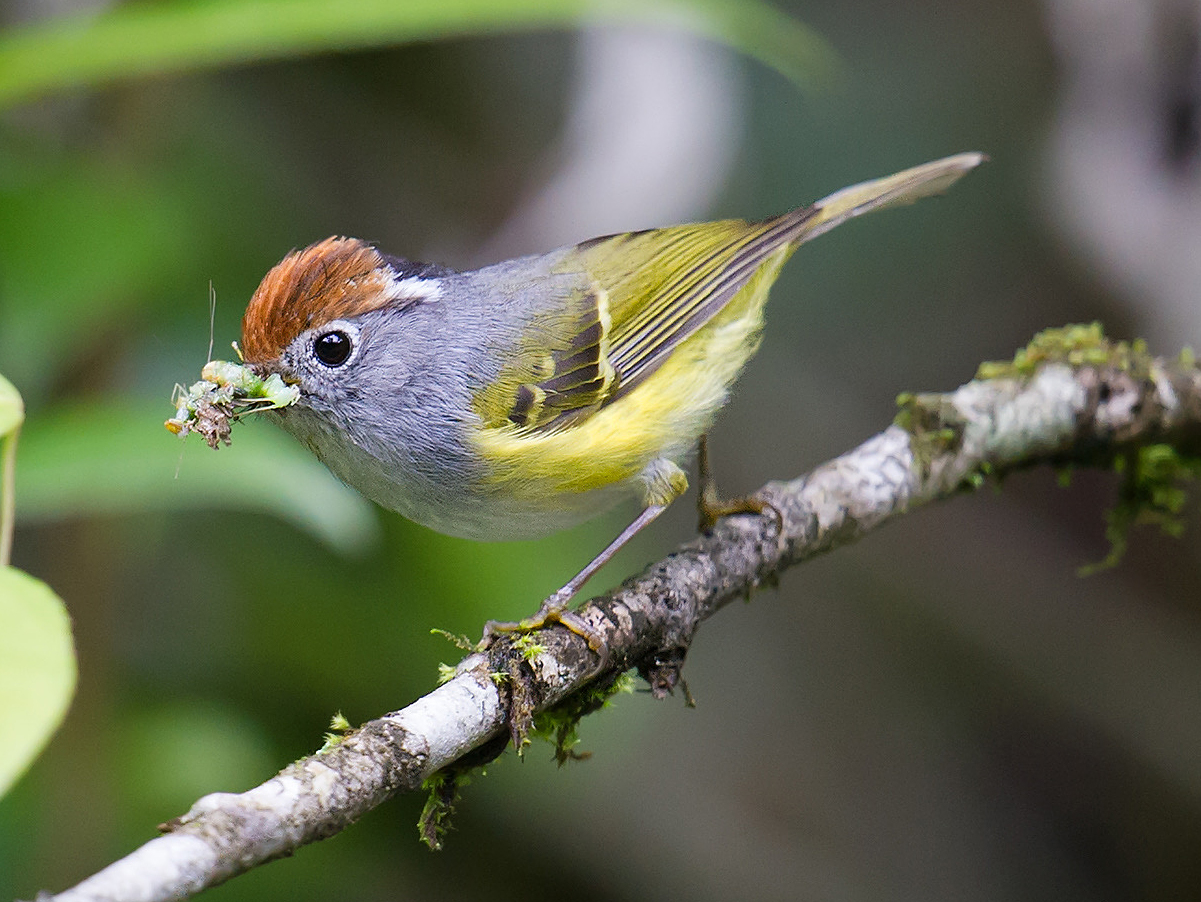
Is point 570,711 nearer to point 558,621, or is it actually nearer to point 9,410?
point 558,621

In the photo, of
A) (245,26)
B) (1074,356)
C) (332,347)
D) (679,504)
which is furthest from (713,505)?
(679,504)

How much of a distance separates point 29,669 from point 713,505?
215cm

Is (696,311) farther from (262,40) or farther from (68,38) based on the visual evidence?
(68,38)

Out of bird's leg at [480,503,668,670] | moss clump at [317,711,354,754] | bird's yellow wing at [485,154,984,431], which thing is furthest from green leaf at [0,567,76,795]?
bird's yellow wing at [485,154,984,431]

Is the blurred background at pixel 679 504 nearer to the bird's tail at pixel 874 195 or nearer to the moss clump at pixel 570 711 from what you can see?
the moss clump at pixel 570 711

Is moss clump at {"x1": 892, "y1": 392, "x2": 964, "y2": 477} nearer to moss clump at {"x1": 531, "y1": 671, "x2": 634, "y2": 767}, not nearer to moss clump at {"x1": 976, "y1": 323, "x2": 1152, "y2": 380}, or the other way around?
moss clump at {"x1": 976, "y1": 323, "x2": 1152, "y2": 380}

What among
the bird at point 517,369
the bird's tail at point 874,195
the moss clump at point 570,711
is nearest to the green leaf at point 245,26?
the bird at point 517,369

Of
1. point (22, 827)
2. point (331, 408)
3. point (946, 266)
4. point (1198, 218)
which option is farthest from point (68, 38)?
point (946, 266)

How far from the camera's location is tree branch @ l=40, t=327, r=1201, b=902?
4.18ft

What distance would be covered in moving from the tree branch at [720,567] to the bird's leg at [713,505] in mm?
19

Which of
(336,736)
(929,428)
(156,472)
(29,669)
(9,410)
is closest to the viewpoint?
(29,669)

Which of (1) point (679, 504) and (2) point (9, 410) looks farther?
(1) point (679, 504)

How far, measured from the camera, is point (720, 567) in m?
2.54

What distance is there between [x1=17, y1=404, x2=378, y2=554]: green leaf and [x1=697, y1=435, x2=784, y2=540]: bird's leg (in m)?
0.90
